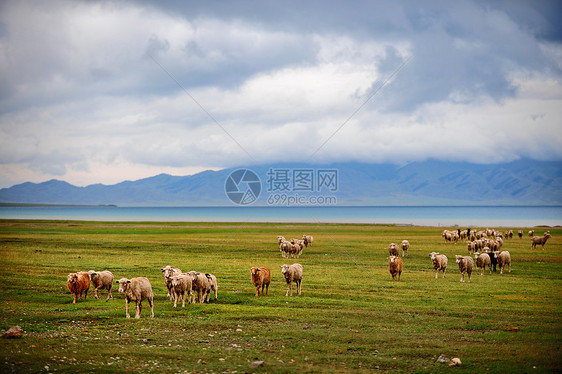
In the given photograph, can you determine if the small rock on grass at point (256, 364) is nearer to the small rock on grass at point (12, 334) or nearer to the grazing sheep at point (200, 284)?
the small rock on grass at point (12, 334)

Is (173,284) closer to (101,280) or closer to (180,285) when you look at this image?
(180,285)

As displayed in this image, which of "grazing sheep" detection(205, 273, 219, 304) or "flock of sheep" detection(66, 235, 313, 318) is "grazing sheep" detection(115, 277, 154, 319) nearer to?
"flock of sheep" detection(66, 235, 313, 318)

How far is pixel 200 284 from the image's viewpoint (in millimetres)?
20500

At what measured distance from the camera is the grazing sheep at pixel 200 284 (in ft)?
66.8

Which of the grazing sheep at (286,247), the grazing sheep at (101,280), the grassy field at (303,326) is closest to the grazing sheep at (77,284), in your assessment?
the grazing sheep at (101,280)

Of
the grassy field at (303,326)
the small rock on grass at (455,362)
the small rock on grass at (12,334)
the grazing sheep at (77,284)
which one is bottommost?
the grassy field at (303,326)

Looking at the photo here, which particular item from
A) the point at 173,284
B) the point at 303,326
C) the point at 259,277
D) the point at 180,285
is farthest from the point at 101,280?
the point at 303,326

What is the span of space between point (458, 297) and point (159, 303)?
1444 cm

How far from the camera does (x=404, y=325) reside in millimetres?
17109

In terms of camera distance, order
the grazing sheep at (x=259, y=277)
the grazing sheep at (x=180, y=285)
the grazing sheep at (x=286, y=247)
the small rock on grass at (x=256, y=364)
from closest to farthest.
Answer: the small rock on grass at (x=256, y=364) < the grazing sheep at (x=180, y=285) < the grazing sheep at (x=259, y=277) < the grazing sheep at (x=286, y=247)

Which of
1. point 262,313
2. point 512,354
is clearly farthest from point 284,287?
point 512,354

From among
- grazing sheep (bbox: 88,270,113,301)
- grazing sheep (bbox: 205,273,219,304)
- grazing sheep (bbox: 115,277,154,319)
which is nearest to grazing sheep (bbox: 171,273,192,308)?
grazing sheep (bbox: 205,273,219,304)

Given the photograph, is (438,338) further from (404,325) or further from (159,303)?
(159,303)

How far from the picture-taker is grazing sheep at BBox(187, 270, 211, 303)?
2036 centimetres
